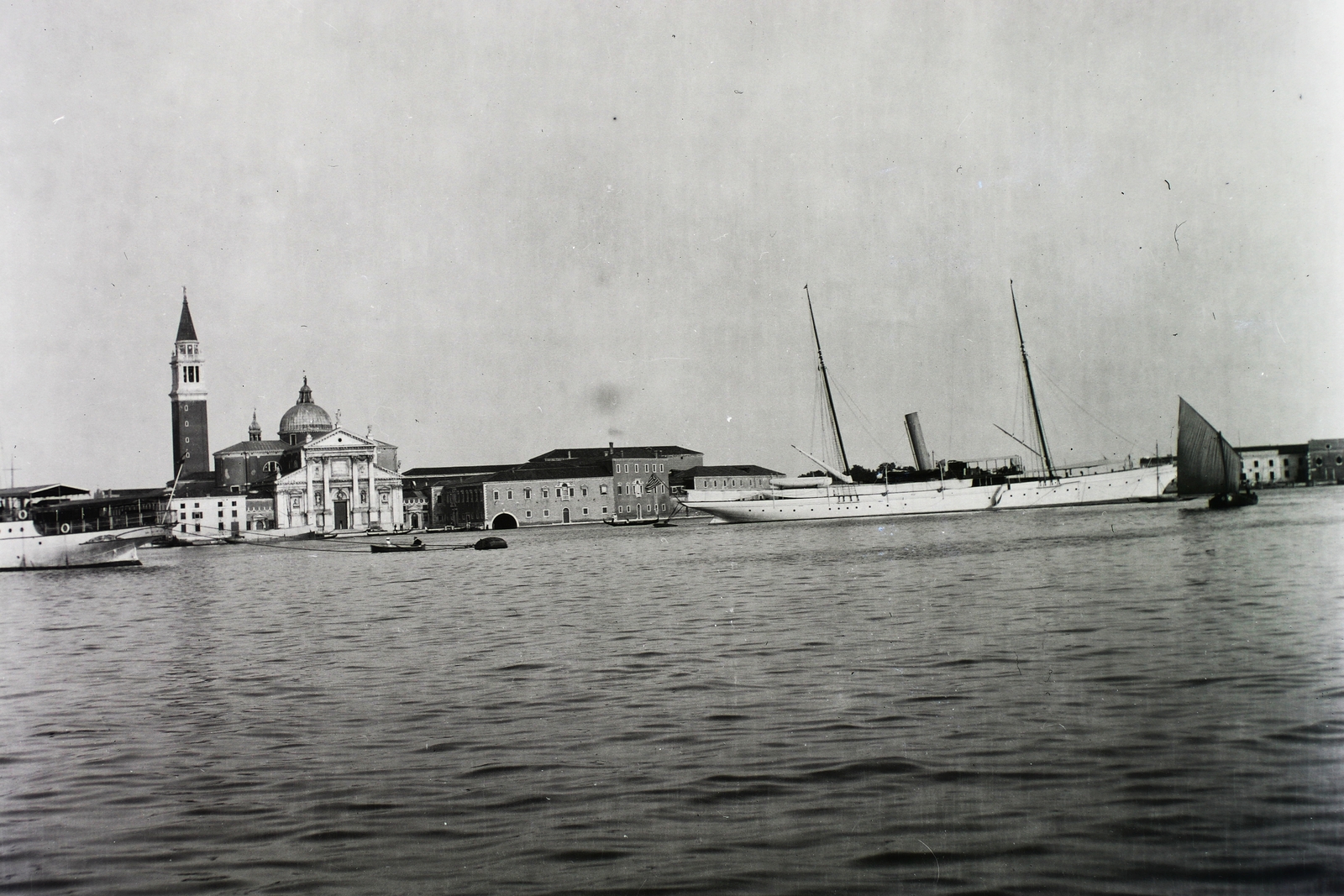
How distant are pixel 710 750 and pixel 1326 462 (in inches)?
4943

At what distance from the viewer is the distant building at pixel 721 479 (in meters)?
120

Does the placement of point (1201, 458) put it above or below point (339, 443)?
below

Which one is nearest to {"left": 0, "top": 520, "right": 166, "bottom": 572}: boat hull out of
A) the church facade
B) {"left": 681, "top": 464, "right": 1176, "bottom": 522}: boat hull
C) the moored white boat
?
the moored white boat

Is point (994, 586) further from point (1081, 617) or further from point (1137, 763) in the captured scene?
point (1137, 763)

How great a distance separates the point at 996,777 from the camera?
26.5ft

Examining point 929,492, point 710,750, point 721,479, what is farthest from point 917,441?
point 710,750

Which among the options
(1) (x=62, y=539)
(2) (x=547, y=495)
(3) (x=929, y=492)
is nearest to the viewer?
(1) (x=62, y=539)

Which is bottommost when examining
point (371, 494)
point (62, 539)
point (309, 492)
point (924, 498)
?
point (924, 498)

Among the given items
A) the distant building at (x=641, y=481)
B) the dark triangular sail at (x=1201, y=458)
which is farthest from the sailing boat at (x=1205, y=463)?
the distant building at (x=641, y=481)

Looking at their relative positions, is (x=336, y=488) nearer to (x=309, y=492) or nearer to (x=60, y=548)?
(x=309, y=492)

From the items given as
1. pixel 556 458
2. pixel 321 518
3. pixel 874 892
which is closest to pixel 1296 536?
pixel 874 892

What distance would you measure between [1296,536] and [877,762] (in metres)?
31.6

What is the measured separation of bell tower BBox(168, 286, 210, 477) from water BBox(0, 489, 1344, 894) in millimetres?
92475

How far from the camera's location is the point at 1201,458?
174 ft
